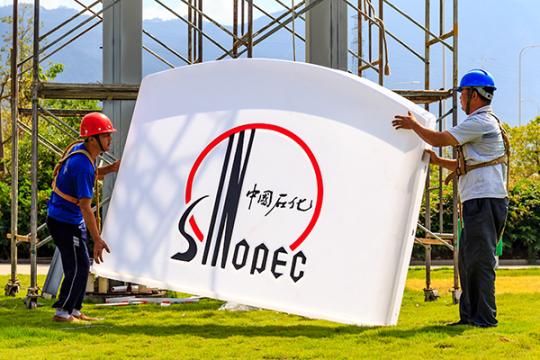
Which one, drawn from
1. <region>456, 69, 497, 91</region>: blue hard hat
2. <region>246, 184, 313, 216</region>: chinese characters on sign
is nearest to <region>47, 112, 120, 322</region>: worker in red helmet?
<region>246, 184, 313, 216</region>: chinese characters on sign

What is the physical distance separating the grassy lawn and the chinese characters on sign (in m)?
0.91

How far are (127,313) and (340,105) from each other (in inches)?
106

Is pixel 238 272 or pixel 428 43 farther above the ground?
pixel 428 43

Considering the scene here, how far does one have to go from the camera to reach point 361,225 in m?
6.81

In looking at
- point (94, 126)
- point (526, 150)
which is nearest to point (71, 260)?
point (94, 126)

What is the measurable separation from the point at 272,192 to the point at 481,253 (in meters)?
1.60

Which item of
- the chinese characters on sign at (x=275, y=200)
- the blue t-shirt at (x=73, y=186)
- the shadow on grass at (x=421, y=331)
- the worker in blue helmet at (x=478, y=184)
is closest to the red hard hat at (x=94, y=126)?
the blue t-shirt at (x=73, y=186)

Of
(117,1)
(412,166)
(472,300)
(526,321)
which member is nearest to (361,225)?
(412,166)

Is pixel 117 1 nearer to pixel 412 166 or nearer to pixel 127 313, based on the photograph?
pixel 127 313

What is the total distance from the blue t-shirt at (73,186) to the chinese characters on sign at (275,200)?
4.07ft

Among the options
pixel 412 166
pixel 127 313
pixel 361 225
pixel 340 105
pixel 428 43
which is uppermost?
pixel 428 43

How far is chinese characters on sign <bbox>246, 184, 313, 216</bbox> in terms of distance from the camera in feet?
22.8

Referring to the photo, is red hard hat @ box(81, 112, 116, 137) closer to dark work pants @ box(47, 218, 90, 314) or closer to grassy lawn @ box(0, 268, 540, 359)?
dark work pants @ box(47, 218, 90, 314)

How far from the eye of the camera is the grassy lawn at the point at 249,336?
19.0 feet
